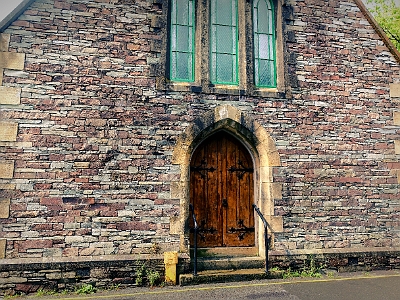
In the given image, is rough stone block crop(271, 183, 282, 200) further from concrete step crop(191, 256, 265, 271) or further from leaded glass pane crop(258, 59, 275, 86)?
leaded glass pane crop(258, 59, 275, 86)

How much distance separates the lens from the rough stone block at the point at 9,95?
18.7 ft

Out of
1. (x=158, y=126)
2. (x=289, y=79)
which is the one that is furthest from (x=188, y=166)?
(x=289, y=79)

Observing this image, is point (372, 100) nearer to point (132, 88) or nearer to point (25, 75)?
point (132, 88)

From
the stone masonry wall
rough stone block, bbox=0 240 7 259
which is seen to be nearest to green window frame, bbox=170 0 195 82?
the stone masonry wall

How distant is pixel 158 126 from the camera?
20.2 ft

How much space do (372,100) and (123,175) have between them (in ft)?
17.6

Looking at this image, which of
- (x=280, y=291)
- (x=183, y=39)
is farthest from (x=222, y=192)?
(x=183, y=39)

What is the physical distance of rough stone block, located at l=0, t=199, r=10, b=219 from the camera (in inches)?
213

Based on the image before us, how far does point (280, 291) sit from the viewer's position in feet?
17.0

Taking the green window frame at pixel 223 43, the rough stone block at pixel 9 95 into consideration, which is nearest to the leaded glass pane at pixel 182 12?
the green window frame at pixel 223 43

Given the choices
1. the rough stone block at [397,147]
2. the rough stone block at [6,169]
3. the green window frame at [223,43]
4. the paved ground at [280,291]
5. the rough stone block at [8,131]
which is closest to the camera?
the paved ground at [280,291]

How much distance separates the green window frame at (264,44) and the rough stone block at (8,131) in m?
4.55

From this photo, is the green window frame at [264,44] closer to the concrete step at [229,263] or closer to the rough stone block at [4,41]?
the concrete step at [229,263]

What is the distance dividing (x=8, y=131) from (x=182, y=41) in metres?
3.56
